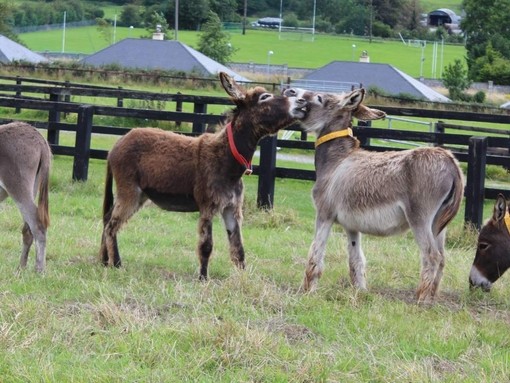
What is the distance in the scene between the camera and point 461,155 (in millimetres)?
13852

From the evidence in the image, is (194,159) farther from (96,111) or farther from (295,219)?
(96,111)

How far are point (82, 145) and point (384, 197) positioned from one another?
823 cm

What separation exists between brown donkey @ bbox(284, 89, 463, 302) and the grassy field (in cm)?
32

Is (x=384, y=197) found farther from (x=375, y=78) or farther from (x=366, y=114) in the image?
(x=375, y=78)

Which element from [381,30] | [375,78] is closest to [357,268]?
[375,78]

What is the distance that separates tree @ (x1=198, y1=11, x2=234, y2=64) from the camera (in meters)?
83.8

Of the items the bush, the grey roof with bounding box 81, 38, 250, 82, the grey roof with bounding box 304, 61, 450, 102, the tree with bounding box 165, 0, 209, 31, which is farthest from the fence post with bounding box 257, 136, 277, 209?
the bush

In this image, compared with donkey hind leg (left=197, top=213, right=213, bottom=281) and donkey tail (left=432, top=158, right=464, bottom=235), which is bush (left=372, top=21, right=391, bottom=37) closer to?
donkey hind leg (left=197, top=213, right=213, bottom=281)

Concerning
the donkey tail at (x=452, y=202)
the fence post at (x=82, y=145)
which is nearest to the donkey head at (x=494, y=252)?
the donkey tail at (x=452, y=202)

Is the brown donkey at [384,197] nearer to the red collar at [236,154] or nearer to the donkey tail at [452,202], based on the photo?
the donkey tail at [452,202]

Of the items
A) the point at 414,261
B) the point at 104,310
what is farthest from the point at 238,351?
the point at 414,261

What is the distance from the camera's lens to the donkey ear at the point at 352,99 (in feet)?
27.4

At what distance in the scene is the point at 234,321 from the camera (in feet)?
20.1

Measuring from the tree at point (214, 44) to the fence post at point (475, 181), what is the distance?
7146 centimetres
